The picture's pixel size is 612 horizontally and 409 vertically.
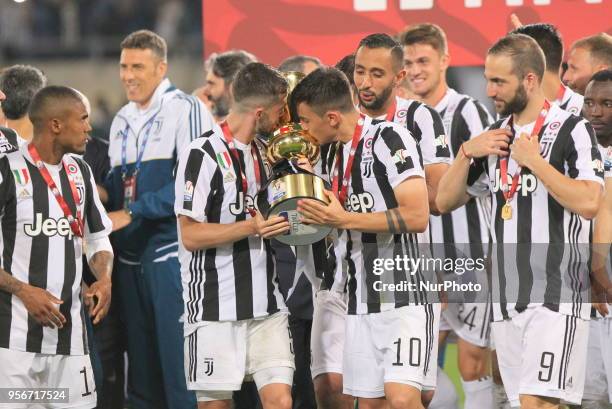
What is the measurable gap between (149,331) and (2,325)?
1.67 meters

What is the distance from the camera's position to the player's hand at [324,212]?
4855 millimetres

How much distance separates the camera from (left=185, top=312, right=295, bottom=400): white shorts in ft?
17.2

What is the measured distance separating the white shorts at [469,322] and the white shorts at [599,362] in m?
0.63

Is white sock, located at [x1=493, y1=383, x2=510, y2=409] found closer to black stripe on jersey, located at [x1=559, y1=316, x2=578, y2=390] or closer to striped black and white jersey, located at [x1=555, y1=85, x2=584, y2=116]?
black stripe on jersey, located at [x1=559, y1=316, x2=578, y2=390]

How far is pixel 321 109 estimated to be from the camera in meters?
5.20

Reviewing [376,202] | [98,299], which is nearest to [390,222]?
[376,202]

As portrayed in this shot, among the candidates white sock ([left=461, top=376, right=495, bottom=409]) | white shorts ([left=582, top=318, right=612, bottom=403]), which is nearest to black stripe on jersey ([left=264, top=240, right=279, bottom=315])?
white sock ([left=461, top=376, right=495, bottom=409])

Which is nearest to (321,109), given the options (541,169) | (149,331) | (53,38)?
(541,169)

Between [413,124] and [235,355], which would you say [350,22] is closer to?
[413,124]

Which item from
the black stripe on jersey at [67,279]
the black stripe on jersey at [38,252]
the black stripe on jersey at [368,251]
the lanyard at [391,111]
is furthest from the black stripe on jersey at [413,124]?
the black stripe on jersey at [38,252]

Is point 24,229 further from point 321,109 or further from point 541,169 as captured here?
point 541,169

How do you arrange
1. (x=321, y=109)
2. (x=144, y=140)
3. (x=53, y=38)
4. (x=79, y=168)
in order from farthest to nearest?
(x=53, y=38) < (x=144, y=140) < (x=79, y=168) < (x=321, y=109)

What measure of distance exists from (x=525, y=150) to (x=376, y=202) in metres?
0.72

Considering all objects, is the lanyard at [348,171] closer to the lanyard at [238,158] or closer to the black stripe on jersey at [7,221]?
the lanyard at [238,158]
